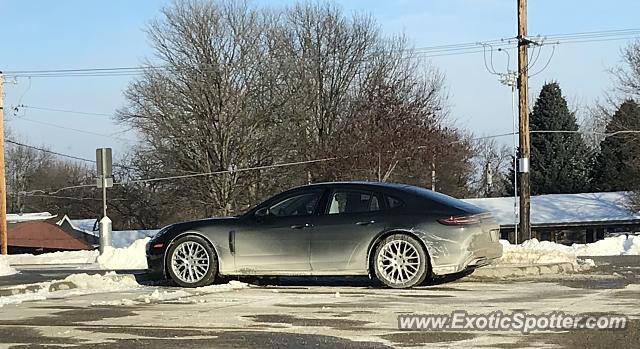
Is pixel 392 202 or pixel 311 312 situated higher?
pixel 392 202

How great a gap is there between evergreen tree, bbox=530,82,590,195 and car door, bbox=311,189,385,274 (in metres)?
45.3

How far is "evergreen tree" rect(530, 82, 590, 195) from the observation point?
54281 mm

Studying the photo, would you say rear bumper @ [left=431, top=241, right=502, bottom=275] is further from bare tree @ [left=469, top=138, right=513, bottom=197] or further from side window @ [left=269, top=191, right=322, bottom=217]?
bare tree @ [left=469, top=138, right=513, bottom=197]

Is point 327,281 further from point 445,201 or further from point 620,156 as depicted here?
point 620,156

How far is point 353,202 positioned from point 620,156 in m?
47.5

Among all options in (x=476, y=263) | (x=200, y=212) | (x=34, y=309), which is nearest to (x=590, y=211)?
(x=200, y=212)

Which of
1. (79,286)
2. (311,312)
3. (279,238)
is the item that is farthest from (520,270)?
(79,286)

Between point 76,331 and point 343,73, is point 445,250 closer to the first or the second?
point 76,331

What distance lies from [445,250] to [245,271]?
8.34 ft

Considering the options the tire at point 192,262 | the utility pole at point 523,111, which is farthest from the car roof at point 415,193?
the utility pole at point 523,111

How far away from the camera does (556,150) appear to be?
Result: 56000 millimetres

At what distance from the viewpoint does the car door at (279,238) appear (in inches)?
430

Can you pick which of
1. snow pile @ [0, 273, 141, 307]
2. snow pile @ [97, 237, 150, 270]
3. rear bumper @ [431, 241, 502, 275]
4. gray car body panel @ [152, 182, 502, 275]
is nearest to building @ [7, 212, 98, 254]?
snow pile @ [97, 237, 150, 270]

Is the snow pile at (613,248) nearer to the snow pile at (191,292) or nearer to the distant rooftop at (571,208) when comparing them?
the snow pile at (191,292)
